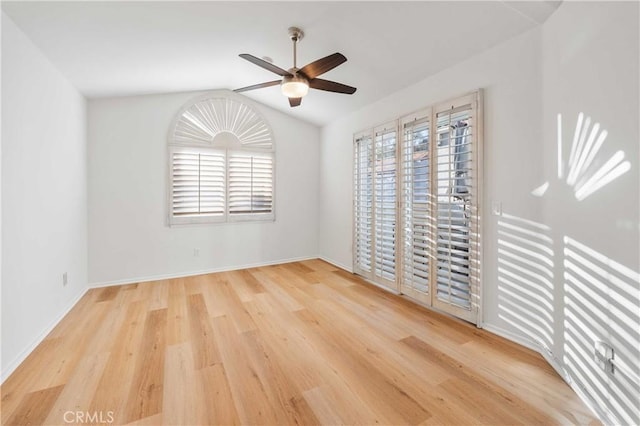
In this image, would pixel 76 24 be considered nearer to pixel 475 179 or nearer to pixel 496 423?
pixel 475 179

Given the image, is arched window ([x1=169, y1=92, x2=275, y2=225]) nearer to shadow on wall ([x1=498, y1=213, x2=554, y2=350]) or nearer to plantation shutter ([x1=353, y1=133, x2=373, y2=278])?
plantation shutter ([x1=353, y1=133, x2=373, y2=278])

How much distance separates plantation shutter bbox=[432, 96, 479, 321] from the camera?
2590mm

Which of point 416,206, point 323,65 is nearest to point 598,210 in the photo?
point 416,206

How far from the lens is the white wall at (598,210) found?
136cm

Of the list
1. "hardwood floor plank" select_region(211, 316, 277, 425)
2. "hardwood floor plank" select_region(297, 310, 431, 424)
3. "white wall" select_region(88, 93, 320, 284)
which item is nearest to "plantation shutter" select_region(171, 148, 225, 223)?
"white wall" select_region(88, 93, 320, 284)

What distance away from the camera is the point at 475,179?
256 centimetres

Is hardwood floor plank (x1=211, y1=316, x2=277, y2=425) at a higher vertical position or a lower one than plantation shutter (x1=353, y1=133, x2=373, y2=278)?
lower

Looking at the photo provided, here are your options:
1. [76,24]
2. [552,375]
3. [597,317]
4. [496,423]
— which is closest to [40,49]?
[76,24]

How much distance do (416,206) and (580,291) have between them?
1.64 meters

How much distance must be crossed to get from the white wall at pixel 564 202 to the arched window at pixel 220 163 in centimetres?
284

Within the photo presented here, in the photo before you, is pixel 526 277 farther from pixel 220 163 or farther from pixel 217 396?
pixel 220 163

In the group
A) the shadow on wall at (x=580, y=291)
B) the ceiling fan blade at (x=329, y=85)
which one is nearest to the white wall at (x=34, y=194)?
the ceiling fan blade at (x=329, y=85)

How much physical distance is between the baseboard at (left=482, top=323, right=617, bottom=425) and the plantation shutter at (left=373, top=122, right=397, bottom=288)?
1297 mm

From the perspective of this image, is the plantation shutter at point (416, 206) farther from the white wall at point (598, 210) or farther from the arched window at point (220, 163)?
the arched window at point (220, 163)
